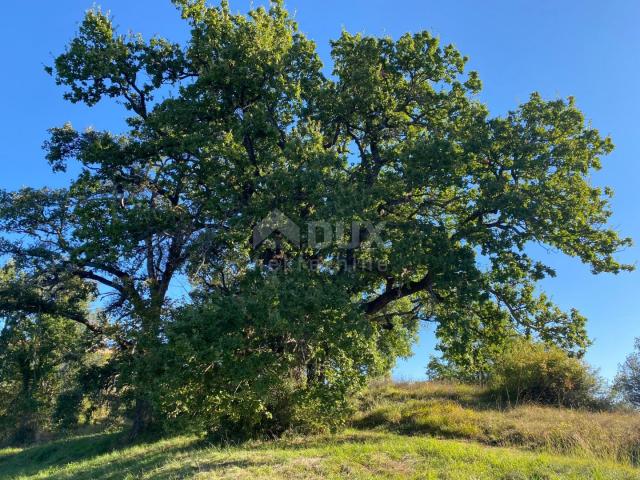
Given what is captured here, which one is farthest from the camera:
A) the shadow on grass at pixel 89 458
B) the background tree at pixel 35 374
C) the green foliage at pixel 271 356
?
the background tree at pixel 35 374

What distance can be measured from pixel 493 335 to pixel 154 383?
9.82 meters

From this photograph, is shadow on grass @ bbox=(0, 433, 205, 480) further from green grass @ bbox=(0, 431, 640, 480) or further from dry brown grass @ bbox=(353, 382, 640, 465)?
dry brown grass @ bbox=(353, 382, 640, 465)

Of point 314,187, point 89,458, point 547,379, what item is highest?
point 314,187

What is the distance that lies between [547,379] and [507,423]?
4.78 m

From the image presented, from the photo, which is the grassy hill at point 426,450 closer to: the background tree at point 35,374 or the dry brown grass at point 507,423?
the dry brown grass at point 507,423

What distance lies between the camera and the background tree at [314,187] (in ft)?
40.2

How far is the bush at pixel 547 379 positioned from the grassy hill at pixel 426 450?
1.45 meters

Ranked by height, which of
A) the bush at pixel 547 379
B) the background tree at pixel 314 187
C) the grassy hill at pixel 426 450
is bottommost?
the grassy hill at pixel 426 450

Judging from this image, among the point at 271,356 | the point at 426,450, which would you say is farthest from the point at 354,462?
the point at 271,356

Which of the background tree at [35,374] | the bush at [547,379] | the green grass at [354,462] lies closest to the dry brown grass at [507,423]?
the bush at [547,379]

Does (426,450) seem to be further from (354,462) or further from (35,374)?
(35,374)

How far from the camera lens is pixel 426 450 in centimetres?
1062

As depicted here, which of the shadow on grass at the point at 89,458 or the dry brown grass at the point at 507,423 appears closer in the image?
the dry brown grass at the point at 507,423

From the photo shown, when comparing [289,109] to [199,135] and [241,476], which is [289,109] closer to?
[199,135]
